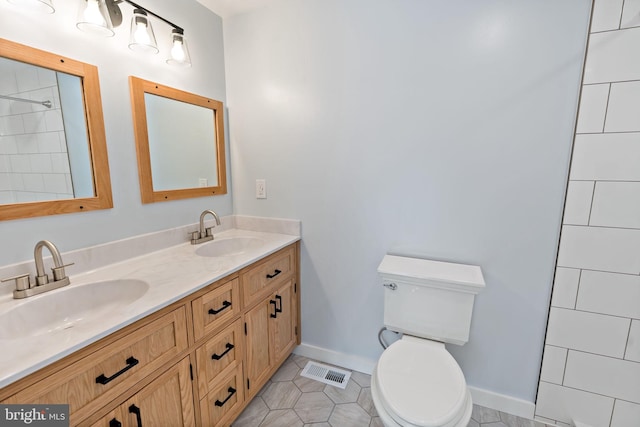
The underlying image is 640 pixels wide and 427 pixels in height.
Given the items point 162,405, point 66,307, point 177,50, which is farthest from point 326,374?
point 177,50

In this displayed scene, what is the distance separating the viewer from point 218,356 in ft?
4.10

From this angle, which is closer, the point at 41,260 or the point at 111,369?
the point at 111,369

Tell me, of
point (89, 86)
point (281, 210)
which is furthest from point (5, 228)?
point (281, 210)

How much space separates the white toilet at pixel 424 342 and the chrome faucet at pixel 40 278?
1.27 metres

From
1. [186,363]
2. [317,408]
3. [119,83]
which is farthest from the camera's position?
[317,408]

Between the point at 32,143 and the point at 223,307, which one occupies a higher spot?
the point at 32,143

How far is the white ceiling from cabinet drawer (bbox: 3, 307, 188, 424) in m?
1.68

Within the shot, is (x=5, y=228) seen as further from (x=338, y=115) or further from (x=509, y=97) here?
(x=509, y=97)

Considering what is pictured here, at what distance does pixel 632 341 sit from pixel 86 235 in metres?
2.43

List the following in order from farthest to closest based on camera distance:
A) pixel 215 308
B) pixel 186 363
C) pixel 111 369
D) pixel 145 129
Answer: pixel 145 129 < pixel 215 308 < pixel 186 363 < pixel 111 369

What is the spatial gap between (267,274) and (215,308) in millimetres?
377

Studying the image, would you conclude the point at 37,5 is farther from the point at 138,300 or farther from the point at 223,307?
the point at 223,307

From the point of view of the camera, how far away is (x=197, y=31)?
5.51 feet

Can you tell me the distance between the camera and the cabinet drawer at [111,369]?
0.74m
